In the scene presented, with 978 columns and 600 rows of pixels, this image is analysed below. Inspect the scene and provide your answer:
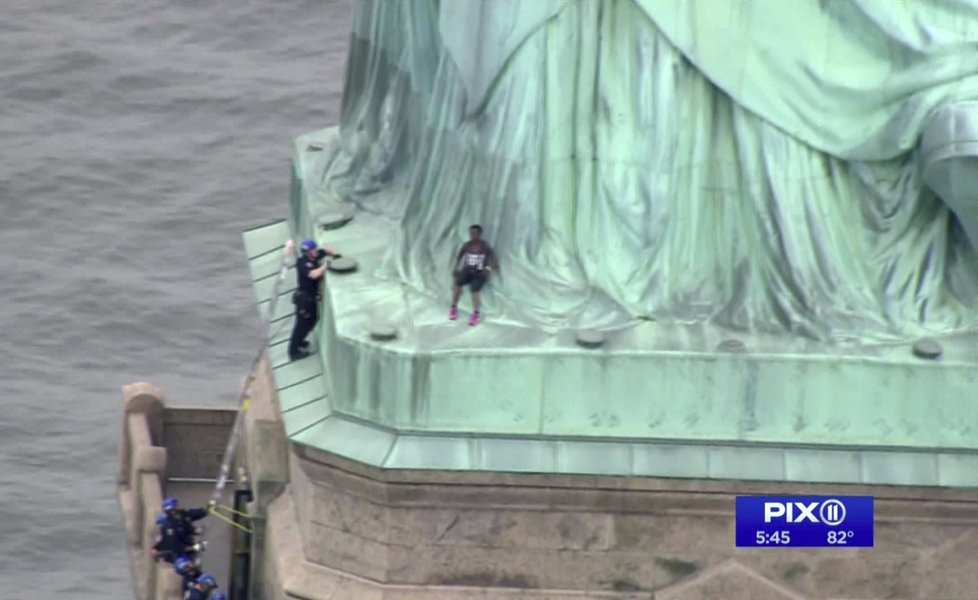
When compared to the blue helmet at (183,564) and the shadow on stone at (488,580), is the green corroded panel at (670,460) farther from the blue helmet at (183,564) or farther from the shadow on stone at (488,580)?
the blue helmet at (183,564)

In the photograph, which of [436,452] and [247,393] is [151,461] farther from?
[436,452]

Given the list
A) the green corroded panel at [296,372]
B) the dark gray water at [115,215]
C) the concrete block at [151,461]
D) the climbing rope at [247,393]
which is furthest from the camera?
the dark gray water at [115,215]

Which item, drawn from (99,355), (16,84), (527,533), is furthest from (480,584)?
(16,84)

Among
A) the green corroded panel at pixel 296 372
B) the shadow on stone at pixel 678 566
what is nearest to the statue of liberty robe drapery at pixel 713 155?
the green corroded panel at pixel 296 372

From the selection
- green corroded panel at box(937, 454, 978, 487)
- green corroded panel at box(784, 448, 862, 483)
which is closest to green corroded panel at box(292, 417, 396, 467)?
green corroded panel at box(784, 448, 862, 483)

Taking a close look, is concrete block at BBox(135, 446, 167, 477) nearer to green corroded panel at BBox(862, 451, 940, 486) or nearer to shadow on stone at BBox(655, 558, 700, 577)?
shadow on stone at BBox(655, 558, 700, 577)
